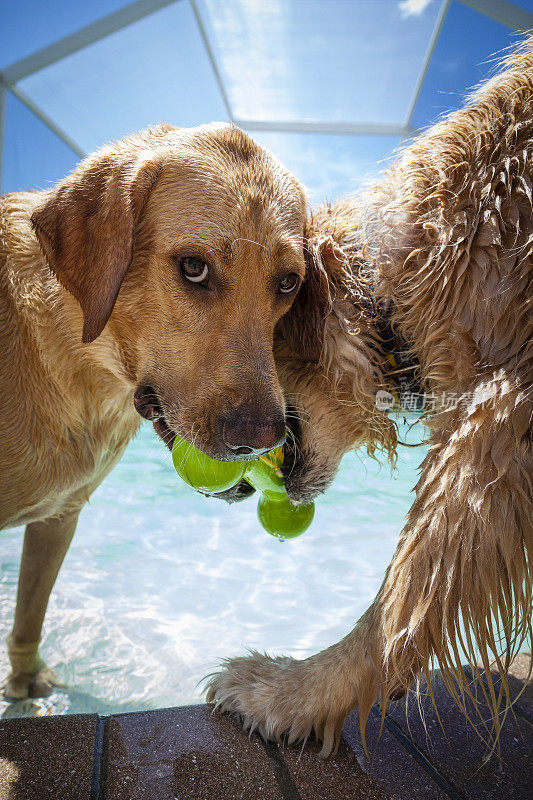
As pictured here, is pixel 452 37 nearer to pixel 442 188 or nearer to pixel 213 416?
pixel 442 188

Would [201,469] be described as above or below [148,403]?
below

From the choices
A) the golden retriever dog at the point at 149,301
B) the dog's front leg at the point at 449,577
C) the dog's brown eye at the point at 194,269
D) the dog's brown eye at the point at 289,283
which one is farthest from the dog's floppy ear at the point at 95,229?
the dog's front leg at the point at 449,577

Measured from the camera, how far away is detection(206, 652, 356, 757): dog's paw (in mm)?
1643

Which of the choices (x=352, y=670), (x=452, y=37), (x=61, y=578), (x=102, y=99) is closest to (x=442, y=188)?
(x=352, y=670)

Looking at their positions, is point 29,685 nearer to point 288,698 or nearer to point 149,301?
point 288,698

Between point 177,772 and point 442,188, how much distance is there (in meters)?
1.73

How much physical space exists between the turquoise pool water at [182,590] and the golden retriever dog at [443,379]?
1.31 ft

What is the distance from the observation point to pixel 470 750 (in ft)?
→ 5.74

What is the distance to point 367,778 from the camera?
1567 millimetres

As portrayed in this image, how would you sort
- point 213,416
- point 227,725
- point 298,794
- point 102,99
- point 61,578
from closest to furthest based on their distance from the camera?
point 298,794, point 213,416, point 227,725, point 61,578, point 102,99

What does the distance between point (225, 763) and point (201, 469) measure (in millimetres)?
811

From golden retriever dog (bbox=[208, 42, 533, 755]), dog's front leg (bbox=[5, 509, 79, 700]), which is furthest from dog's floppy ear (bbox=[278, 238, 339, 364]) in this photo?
dog's front leg (bbox=[5, 509, 79, 700])

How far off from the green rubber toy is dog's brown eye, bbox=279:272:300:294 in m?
0.57

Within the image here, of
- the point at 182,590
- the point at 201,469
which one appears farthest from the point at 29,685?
the point at 201,469
